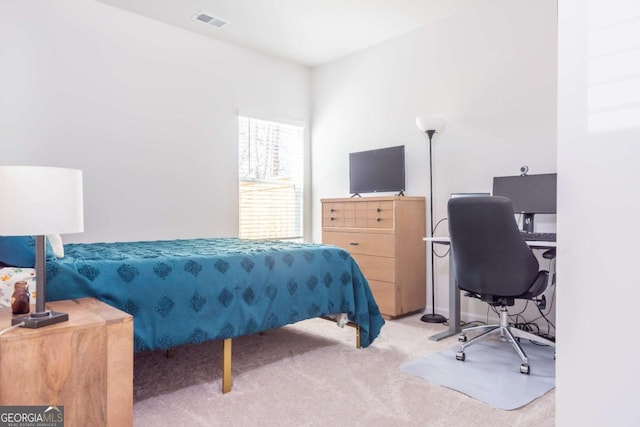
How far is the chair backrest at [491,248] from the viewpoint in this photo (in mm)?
2334

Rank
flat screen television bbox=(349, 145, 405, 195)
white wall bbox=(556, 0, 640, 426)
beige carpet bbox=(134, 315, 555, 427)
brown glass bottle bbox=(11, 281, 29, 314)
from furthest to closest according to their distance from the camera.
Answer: flat screen television bbox=(349, 145, 405, 195) → beige carpet bbox=(134, 315, 555, 427) → brown glass bottle bbox=(11, 281, 29, 314) → white wall bbox=(556, 0, 640, 426)

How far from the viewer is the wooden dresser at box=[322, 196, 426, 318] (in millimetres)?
3537

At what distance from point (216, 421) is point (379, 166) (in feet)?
9.27

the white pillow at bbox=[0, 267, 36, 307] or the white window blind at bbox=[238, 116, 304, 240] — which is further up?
the white window blind at bbox=[238, 116, 304, 240]

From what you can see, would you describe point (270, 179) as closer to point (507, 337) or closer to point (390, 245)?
point (390, 245)

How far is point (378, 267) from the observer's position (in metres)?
3.64

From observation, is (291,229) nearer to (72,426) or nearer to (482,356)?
(482,356)

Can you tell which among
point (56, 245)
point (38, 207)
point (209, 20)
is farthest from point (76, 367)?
point (209, 20)

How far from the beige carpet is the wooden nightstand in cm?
44

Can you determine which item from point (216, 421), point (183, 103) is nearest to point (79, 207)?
point (216, 421)

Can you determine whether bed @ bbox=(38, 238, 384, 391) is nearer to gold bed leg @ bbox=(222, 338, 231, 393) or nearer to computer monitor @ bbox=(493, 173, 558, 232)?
gold bed leg @ bbox=(222, 338, 231, 393)

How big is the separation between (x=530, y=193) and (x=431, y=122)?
41.4 inches

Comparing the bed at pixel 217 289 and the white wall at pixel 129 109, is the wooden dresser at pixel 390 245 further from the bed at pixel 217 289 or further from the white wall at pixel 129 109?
the white wall at pixel 129 109

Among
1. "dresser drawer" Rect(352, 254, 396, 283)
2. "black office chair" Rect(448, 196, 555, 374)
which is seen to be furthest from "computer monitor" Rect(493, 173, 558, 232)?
"dresser drawer" Rect(352, 254, 396, 283)
